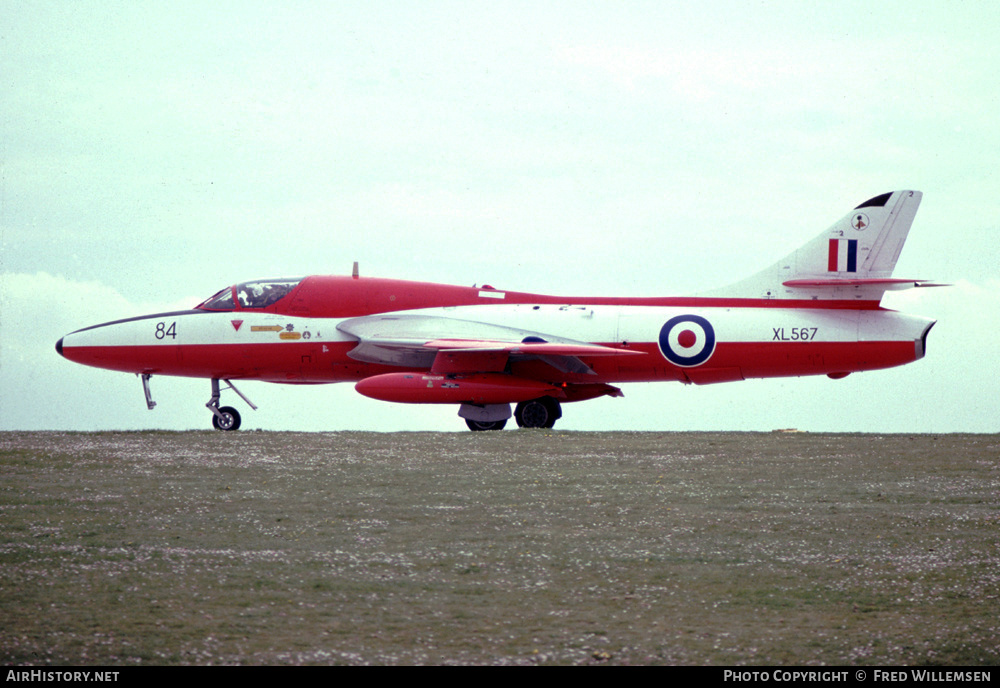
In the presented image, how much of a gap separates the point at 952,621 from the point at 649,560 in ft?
8.98

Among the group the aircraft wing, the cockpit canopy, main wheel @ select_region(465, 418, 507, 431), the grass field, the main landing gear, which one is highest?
the cockpit canopy

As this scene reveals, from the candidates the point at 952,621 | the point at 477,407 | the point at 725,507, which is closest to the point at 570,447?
the point at 477,407

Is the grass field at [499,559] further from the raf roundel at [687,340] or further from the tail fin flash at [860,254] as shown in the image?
the tail fin flash at [860,254]

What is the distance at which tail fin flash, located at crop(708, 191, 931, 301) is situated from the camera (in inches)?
835

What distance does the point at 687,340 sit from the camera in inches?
861

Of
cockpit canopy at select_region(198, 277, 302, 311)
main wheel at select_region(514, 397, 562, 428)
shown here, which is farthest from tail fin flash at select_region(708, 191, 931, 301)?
cockpit canopy at select_region(198, 277, 302, 311)

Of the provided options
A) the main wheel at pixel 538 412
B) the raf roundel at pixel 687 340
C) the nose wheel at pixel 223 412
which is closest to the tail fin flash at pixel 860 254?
the raf roundel at pixel 687 340

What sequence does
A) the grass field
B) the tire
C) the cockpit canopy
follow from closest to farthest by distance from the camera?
the grass field → the tire → the cockpit canopy

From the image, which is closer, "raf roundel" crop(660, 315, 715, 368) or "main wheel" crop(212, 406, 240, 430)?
"raf roundel" crop(660, 315, 715, 368)

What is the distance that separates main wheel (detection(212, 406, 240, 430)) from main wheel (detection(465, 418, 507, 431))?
17.8 ft

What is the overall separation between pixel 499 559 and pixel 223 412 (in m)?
15.2

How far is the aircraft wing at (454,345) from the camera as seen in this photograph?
21.1 metres

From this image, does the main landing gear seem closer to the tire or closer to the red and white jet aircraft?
the red and white jet aircraft

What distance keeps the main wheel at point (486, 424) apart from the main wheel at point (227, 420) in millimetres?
5429
